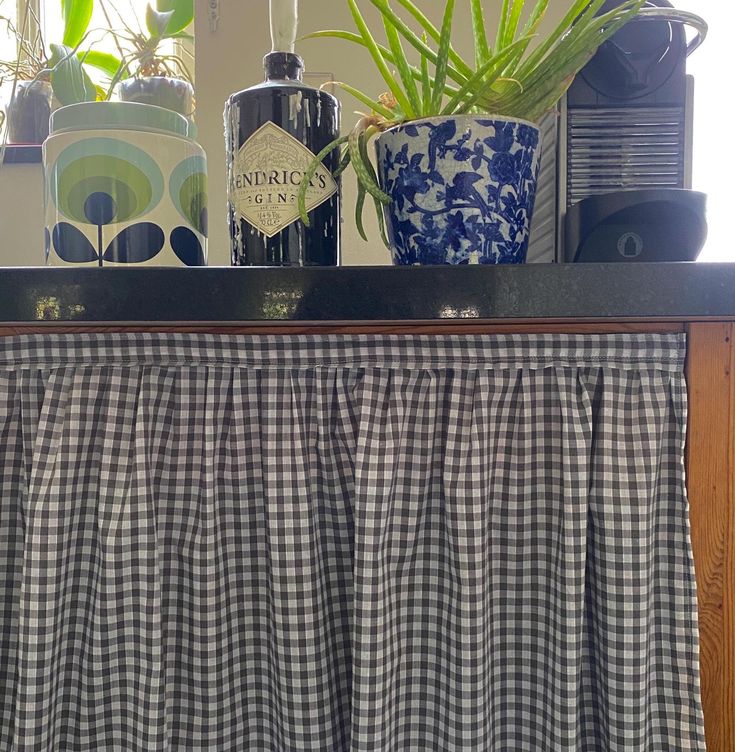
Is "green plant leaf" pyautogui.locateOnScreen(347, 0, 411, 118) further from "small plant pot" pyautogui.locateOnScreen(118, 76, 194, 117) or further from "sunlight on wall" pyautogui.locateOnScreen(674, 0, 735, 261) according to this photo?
"sunlight on wall" pyautogui.locateOnScreen(674, 0, 735, 261)

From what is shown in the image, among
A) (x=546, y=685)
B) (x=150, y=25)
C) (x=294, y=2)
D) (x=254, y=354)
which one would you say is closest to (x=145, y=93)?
(x=150, y=25)

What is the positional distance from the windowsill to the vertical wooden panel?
1168 mm

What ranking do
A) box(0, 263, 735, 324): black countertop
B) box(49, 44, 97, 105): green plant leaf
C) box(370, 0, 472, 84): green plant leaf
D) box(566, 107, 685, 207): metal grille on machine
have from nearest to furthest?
1. box(0, 263, 735, 324): black countertop
2. box(370, 0, 472, 84): green plant leaf
3. box(566, 107, 685, 207): metal grille on machine
4. box(49, 44, 97, 105): green plant leaf

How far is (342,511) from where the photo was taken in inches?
23.3

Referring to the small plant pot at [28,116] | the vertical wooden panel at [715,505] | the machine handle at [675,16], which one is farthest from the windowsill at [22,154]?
the vertical wooden panel at [715,505]

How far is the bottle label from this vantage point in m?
0.65

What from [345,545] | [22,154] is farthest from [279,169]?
[22,154]

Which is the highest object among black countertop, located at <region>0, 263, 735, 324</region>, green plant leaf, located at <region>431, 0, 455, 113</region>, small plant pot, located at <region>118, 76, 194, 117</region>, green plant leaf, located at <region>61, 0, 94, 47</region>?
green plant leaf, located at <region>61, 0, 94, 47</region>

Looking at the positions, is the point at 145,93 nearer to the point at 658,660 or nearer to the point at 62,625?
the point at 62,625

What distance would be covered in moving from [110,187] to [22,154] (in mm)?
697

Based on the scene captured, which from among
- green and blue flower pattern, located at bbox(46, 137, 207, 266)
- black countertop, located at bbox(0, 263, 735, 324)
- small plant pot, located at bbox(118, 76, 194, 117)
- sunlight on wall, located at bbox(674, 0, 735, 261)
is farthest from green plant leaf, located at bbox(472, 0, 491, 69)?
sunlight on wall, located at bbox(674, 0, 735, 261)

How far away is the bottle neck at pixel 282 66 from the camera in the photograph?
2.20 feet

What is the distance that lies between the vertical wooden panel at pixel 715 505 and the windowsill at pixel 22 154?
117 centimetres

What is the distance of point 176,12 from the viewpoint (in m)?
1.00
